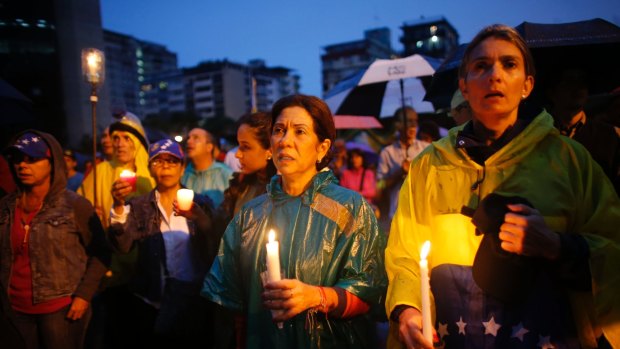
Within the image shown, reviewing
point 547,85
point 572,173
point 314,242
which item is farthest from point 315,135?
point 547,85

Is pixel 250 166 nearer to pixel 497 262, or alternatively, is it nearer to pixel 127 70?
pixel 497 262

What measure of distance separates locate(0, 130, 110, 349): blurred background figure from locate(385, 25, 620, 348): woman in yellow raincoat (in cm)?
284

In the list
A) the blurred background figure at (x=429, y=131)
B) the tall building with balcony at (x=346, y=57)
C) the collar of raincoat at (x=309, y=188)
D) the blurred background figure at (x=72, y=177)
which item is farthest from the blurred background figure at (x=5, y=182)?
the tall building with balcony at (x=346, y=57)

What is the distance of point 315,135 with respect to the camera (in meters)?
2.43

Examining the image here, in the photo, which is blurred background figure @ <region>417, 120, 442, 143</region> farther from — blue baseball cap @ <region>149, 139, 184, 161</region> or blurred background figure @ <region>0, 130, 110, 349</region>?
blurred background figure @ <region>0, 130, 110, 349</region>

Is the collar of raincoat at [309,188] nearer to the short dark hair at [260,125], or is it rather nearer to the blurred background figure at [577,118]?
the short dark hair at [260,125]

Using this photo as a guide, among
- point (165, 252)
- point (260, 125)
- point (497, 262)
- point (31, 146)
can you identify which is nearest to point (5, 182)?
point (31, 146)

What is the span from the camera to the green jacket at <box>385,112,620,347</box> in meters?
1.65

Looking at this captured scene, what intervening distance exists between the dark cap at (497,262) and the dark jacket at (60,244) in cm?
320

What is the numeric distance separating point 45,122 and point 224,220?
154 feet

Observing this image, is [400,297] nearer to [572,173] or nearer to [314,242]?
[314,242]

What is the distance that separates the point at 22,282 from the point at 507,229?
144 inches

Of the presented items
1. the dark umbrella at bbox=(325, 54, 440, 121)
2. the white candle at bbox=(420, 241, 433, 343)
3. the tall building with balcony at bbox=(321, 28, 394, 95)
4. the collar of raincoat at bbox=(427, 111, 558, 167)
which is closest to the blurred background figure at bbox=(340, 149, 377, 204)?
the dark umbrella at bbox=(325, 54, 440, 121)

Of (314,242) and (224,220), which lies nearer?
(314,242)
